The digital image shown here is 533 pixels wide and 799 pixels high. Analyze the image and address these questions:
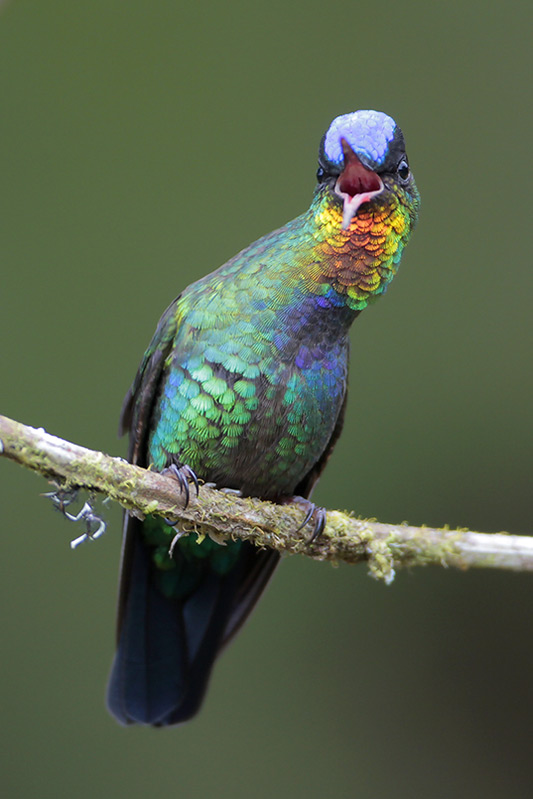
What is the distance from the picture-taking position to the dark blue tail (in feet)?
11.5

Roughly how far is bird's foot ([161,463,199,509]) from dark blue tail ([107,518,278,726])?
71 cm

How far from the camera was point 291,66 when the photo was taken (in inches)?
189

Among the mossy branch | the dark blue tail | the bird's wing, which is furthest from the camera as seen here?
the dark blue tail

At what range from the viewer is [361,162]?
8.91 ft

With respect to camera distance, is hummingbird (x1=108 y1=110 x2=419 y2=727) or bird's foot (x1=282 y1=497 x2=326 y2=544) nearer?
hummingbird (x1=108 y1=110 x2=419 y2=727)

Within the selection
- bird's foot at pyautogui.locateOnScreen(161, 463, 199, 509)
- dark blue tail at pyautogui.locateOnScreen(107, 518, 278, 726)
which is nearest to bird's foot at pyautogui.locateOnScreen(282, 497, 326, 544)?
bird's foot at pyautogui.locateOnScreen(161, 463, 199, 509)

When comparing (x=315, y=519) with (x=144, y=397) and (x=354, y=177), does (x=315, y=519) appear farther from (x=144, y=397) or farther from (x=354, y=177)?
(x=354, y=177)

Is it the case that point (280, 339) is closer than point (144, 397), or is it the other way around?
point (280, 339)

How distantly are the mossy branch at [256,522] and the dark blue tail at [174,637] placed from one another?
1.88 feet

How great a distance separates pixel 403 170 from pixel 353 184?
185 mm

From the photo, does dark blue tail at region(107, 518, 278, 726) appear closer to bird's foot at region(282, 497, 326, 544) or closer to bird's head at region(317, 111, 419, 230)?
bird's foot at region(282, 497, 326, 544)

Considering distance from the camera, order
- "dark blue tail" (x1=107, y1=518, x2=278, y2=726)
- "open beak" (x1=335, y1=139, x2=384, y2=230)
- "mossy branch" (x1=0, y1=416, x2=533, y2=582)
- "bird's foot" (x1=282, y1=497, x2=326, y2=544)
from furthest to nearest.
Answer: "dark blue tail" (x1=107, y1=518, x2=278, y2=726) < "bird's foot" (x1=282, y1=497, x2=326, y2=544) < "open beak" (x1=335, y1=139, x2=384, y2=230) < "mossy branch" (x1=0, y1=416, x2=533, y2=582)

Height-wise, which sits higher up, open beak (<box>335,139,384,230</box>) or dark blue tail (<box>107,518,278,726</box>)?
open beak (<box>335,139,384,230</box>)

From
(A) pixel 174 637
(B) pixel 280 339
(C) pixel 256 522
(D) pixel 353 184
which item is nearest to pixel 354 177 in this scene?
(D) pixel 353 184
